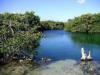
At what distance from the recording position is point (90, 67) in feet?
74.2

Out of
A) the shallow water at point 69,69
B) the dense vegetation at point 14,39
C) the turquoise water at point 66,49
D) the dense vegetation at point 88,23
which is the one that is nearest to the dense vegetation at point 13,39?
the dense vegetation at point 14,39

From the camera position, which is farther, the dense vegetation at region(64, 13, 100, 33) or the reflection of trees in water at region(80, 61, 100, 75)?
the dense vegetation at region(64, 13, 100, 33)

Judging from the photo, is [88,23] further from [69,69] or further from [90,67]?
[69,69]

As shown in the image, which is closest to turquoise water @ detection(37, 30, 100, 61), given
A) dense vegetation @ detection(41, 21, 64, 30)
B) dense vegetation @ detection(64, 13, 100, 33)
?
dense vegetation @ detection(64, 13, 100, 33)

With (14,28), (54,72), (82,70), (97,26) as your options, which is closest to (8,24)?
(14,28)

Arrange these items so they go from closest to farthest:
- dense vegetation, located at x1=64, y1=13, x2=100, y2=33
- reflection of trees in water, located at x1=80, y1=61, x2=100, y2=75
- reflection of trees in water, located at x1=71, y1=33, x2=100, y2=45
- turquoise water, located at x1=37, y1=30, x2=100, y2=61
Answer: reflection of trees in water, located at x1=80, y1=61, x2=100, y2=75 < turquoise water, located at x1=37, y1=30, x2=100, y2=61 < reflection of trees in water, located at x1=71, y1=33, x2=100, y2=45 < dense vegetation, located at x1=64, y1=13, x2=100, y2=33

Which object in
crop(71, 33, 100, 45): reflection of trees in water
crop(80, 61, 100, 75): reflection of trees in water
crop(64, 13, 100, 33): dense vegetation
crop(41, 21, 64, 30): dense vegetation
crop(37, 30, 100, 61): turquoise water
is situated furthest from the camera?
crop(41, 21, 64, 30): dense vegetation

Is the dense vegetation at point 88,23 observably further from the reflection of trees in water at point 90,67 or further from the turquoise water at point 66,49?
the reflection of trees in water at point 90,67

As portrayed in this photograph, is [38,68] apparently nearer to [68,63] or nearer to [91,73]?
[68,63]

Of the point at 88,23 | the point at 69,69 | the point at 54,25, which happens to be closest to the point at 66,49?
the point at 69,69

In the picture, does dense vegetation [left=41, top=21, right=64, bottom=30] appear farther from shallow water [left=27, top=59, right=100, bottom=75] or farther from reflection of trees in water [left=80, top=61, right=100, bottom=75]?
shallow water [left=27, top=59, right=100, bottom=75]

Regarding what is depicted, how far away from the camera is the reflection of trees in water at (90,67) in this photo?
2047 centimetres

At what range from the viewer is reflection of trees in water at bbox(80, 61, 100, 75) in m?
20.5

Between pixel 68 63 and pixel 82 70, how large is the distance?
11.1ft
